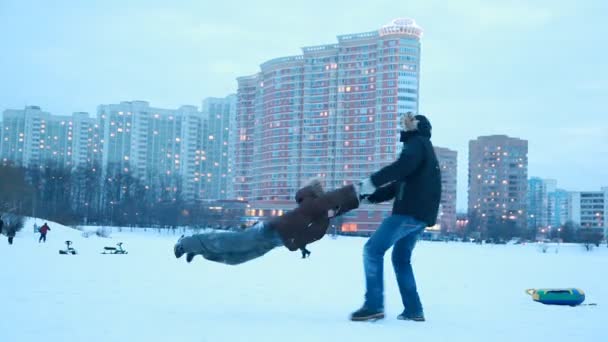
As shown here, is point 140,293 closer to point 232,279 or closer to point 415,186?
point 232,279

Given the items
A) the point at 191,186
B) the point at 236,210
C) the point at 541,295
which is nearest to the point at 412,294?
the point at 541,295

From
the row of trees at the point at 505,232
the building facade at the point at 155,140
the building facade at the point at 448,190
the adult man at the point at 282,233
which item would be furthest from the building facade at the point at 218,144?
the adult man at the point at 282,233

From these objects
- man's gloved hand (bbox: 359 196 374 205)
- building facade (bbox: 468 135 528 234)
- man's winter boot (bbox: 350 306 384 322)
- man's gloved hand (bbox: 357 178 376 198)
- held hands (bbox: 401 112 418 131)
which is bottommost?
man's winter boot (bbox: 350 306 384 322)

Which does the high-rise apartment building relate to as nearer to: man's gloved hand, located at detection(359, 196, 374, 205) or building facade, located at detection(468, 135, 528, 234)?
building facade, located at detection(468, 135, 528, 234)

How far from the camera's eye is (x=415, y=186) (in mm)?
6094

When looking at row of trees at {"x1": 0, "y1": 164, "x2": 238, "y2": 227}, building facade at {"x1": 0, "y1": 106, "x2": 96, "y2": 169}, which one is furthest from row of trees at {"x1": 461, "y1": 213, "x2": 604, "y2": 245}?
building facade at {"x1": 0, "y1": 106, "x2": 96, "y2": 169}

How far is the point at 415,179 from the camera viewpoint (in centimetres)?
611

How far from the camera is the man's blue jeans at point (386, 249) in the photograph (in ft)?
19.7

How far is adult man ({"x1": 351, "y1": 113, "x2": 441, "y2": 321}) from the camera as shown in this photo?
19.5ft

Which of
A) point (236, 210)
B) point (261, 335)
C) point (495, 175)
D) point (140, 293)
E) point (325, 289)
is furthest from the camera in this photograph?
point (495, 175)

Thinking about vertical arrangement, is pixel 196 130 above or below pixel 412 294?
above

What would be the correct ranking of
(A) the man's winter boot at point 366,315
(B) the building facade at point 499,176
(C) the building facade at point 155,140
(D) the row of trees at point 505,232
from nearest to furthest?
(A) the man's winter boot at point 366,315 < (D) the row of trees at point 505,232 < (C) the building facade at point 155,140 < (B) the building facade at point 499,176

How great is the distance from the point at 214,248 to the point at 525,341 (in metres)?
2.88

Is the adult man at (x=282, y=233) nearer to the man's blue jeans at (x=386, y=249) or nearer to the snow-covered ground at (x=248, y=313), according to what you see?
the man's blue jeans at (x=386, y=249)
